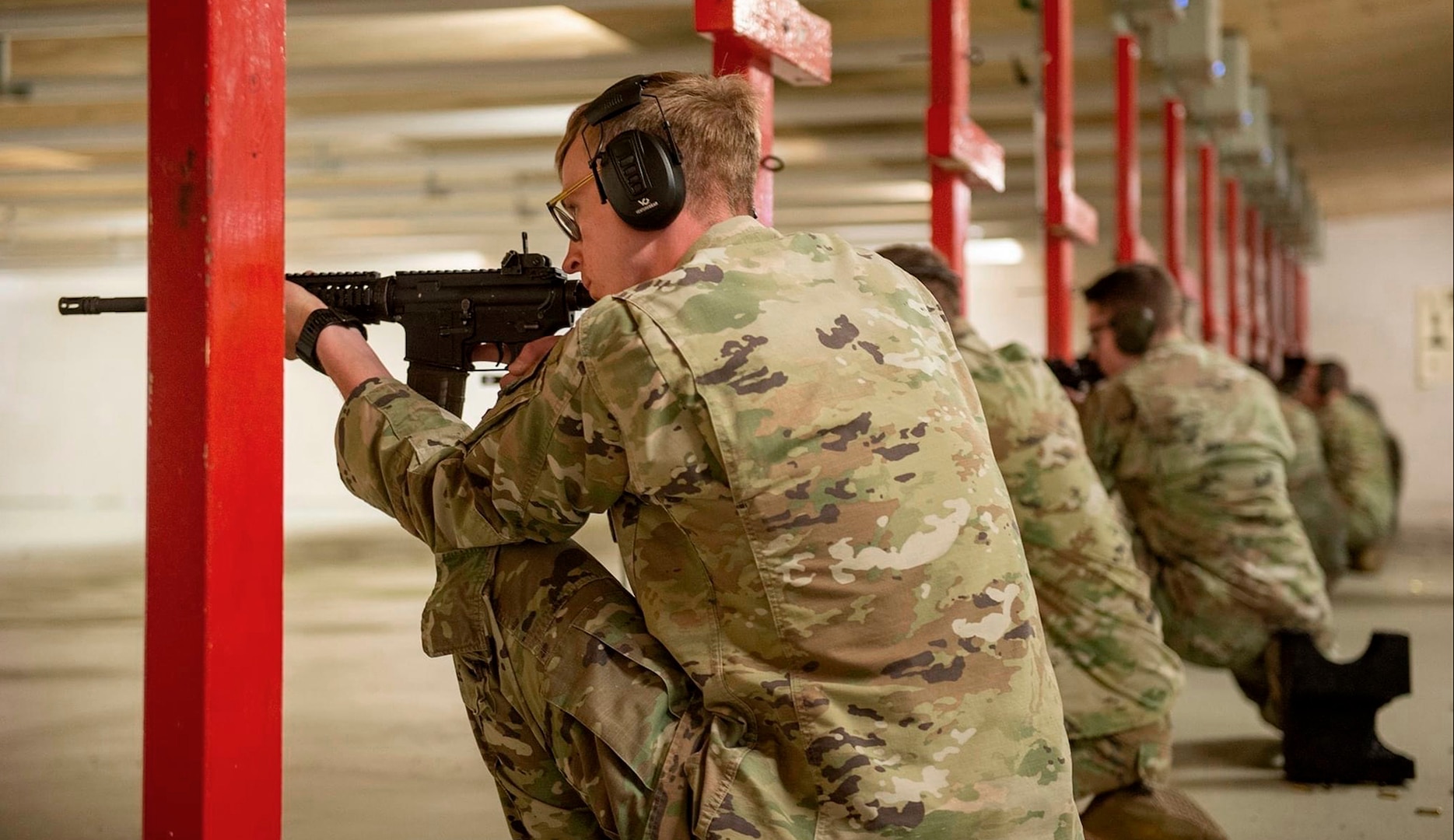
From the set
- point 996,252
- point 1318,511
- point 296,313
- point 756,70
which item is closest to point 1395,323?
point 996,252

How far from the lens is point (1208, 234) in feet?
26.9

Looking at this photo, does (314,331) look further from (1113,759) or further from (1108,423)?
(1108,423)

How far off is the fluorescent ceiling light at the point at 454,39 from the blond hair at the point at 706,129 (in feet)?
17.7

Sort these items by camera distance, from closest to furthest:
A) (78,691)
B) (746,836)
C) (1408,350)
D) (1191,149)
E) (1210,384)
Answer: (746,836), (1210,384), (78,691), (1191,149), (1408,350)

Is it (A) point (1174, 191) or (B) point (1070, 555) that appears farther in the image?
(A) point (1174, 191)

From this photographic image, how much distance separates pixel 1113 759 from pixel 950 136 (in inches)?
57.5

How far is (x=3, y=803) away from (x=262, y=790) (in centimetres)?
226

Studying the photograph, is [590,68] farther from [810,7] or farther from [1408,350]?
[1408,350]

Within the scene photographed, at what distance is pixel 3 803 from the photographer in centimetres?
323

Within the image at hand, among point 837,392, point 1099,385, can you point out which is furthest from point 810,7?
point 837,392

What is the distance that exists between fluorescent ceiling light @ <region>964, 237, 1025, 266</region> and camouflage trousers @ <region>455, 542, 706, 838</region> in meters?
13.0

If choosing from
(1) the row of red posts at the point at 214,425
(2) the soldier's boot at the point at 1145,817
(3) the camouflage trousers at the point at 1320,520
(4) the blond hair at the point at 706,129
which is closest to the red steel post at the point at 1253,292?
(3) the camouflage trousers at the point at 1320,520

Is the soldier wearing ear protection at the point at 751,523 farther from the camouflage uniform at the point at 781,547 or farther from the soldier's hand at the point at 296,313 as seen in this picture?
the soldier's hand at the point at 296,313

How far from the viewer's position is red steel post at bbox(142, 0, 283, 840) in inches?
51.6
